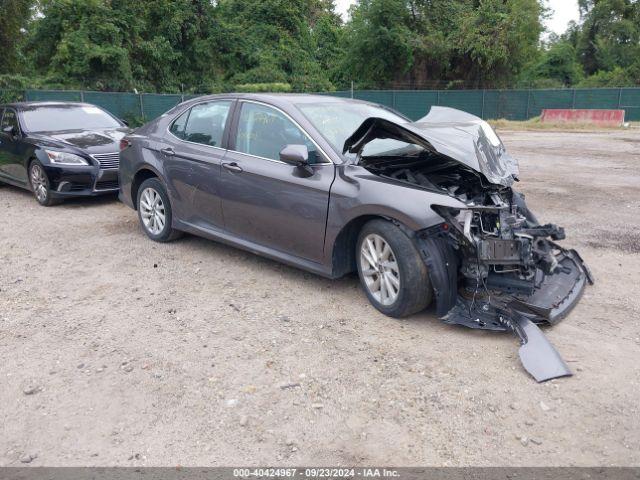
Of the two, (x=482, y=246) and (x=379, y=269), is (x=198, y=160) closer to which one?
(x=379, y=269)

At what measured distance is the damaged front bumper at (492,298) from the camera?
412 centimetres

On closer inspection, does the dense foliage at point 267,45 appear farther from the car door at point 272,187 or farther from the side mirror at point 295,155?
the side mirror at point 295,155

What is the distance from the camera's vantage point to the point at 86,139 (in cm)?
905

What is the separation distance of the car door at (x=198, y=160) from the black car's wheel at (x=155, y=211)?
10.1 inches

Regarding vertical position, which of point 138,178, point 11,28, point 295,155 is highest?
point 11,28

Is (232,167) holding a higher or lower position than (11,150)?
higher

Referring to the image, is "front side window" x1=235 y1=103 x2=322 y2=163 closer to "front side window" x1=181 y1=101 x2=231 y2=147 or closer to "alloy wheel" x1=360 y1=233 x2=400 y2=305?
"front side window" x1=181 y1=101 x2=231 y2=147

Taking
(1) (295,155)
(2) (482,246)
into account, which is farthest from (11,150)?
(2) (482,246)

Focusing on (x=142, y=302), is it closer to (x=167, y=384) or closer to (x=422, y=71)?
(x=167, y=384)

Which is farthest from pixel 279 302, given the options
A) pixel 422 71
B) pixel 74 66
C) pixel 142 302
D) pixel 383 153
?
pixel 422 71

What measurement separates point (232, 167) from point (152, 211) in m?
1.63

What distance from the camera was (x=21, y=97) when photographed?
19391mm

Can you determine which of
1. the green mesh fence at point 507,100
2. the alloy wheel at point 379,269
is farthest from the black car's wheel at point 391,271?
the green mesh fence at point 507,100

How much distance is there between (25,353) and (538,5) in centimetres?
4125
